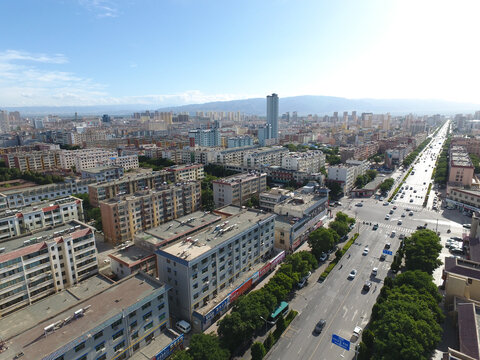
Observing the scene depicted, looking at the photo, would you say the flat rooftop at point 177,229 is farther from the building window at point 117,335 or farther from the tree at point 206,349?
the tree at point 206,349

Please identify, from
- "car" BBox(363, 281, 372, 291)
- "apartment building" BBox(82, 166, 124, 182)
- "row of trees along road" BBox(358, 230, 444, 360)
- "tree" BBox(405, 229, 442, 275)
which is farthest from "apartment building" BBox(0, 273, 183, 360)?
"apartment building" BBox(82, 166, 124, 182)

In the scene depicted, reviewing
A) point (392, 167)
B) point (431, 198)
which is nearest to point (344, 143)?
point (392, 167)

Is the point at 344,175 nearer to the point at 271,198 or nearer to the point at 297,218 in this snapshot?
the point at 271,198

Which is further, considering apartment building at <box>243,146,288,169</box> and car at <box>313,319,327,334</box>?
apartment building at <box>243,146,288,169</box>

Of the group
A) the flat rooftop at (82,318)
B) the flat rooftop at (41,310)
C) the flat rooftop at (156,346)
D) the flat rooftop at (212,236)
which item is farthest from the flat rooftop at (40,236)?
the flat rooftop at (156,346)

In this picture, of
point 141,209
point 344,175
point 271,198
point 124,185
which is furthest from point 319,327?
point 344,175

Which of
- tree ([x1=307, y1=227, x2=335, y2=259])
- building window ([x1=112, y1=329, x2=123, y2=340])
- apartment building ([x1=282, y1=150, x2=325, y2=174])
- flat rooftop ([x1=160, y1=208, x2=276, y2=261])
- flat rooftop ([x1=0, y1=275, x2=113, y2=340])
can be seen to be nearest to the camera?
building window ([x1=112, y1=329, x2=123, y2=340])

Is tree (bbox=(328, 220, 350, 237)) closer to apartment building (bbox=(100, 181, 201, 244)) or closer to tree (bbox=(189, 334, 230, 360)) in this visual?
apartment building (bbox=(100, 181, 201, 244))
